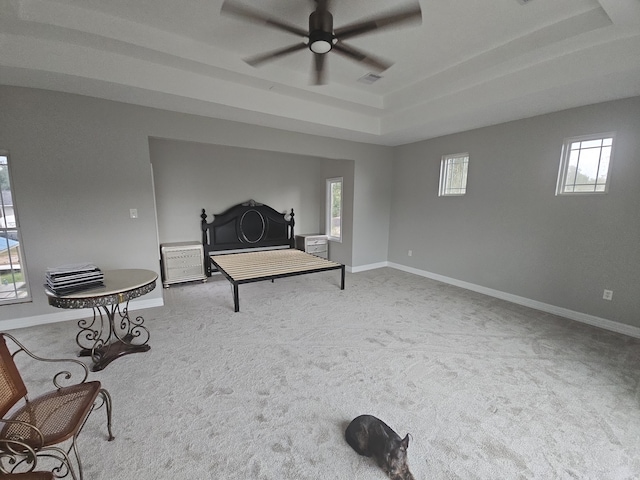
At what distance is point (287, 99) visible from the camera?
3.61 m

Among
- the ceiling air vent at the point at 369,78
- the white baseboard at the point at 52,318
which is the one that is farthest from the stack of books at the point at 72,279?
the ceiling air vent at the point at 369,78

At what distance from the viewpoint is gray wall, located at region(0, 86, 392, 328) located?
2.86 m

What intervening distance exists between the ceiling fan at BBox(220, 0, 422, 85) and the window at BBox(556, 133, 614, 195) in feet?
8.78

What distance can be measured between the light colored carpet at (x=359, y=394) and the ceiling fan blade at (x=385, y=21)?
2.54 meters

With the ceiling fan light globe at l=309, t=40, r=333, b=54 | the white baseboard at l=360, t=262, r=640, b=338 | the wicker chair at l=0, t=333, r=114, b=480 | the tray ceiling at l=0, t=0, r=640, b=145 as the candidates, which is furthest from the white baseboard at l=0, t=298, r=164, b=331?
the white baseboard at l=360, t=262, r=640, b=338

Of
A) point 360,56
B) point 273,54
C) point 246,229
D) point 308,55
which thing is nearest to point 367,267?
point 246,229

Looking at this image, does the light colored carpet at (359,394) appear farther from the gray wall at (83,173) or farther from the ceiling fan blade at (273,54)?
the ceiling fan blade at (273,54)

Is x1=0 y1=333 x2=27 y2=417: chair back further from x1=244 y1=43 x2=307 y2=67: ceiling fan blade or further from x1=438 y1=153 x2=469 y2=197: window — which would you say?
x1=438 y1=153 x2=469 y2=197: window

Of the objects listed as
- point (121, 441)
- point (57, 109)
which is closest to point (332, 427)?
point (121, 441)

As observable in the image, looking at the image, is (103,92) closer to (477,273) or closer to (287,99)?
(287,99)

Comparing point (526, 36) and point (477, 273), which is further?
point (477, 273)

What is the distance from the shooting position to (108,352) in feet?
7.94

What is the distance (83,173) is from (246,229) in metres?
2.60

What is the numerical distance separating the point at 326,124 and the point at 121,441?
3880 millimetres
